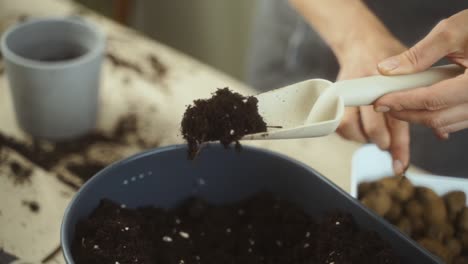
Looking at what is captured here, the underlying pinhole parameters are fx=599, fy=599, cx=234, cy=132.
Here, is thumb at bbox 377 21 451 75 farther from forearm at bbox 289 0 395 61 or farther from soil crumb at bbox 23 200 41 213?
soil crumb at bbox 23 200 41 213

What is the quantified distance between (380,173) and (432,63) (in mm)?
157

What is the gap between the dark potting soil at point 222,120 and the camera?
0.47 metres

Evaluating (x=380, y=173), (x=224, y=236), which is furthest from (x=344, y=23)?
(x=224, y=236)

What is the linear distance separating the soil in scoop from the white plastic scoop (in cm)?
10

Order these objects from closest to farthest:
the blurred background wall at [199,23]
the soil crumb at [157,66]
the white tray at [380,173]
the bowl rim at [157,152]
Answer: the bowl rim at [157,152] → the white tray at [380,173] → the soil crumb at [157,66] → the blurred background wall at [199,23]

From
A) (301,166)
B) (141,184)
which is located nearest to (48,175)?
(141,184)

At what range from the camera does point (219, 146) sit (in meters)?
0.56

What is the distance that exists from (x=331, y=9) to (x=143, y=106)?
26 cm

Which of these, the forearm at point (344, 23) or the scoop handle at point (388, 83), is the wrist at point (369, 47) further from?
the scoop handle at point (388, 83)

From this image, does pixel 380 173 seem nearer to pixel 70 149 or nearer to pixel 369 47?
pixel 369 47

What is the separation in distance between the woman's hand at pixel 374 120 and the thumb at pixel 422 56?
4.9 inches

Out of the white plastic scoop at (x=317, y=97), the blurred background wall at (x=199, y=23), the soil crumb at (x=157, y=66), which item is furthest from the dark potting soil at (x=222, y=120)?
the blurred background wall at (x=199, y=23)

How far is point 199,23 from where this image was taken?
1.29 metres

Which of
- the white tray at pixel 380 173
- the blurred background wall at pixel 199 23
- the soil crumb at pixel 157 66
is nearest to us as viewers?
the white tray at pixel 380 173
